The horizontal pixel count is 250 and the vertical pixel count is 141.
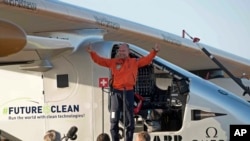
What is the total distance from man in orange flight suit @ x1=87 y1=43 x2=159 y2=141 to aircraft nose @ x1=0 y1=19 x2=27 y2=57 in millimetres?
1078

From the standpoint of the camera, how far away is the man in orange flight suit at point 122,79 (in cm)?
710

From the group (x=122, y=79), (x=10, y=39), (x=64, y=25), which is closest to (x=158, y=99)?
(x=122, y=79)

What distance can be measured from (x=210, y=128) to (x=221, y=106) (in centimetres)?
35

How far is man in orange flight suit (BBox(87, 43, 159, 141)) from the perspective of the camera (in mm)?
7102

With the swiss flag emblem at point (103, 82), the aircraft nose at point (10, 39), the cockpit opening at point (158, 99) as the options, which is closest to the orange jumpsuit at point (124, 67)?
the swiss flag emblem at point (103, 82)

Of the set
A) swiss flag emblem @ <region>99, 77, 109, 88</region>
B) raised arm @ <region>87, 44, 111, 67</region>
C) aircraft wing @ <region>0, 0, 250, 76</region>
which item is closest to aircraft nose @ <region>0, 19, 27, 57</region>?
aircraft wing @ <region>0, 0, 250, 76</region>

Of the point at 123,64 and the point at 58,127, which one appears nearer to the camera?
the point at 123,64

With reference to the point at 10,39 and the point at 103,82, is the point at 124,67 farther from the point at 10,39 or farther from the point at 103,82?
the point at 10,39

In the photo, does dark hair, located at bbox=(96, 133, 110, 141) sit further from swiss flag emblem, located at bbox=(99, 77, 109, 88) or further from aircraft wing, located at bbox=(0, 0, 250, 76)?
aircraft wing, located at bbox=(0, 0, 250, 76)

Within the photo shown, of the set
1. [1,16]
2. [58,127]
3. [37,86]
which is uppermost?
[1,16]

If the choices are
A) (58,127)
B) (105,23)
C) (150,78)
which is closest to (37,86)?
(58,127)

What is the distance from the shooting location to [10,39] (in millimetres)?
6469

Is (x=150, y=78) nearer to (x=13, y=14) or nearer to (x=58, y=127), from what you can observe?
(x=58, y=127)

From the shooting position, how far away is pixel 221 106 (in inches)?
282
